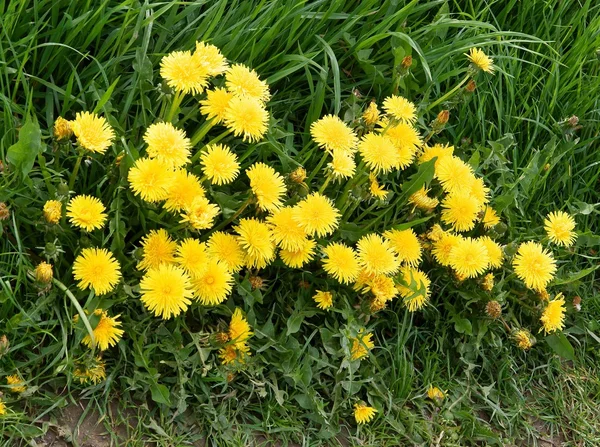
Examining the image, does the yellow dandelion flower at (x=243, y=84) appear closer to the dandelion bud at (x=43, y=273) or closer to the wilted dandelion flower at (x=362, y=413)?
the dandelion bud at (x=43, y=273)

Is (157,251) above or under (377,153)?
under

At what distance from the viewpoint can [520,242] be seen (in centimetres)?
266

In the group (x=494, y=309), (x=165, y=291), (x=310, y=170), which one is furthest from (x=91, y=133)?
(x=494, y=309)

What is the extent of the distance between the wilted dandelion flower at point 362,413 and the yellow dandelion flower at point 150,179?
2.68ft

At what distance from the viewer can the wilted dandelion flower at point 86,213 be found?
76.8 inches

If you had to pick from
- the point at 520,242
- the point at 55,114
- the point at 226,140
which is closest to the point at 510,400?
the point at 520,242

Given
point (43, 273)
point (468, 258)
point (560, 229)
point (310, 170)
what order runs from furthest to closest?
point (560, 229) → point (310, 170) → point (468, 258) → point (43, 273)

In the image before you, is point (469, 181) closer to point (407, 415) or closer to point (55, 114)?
point (407, 415)

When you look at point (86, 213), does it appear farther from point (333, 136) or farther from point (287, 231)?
point (333, 136)

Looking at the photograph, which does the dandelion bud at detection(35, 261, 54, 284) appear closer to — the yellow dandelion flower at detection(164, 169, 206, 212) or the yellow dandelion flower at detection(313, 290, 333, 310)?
the yellow dandelion flower at detection(164, 169, 206, 212)

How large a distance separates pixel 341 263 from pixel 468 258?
410 mm

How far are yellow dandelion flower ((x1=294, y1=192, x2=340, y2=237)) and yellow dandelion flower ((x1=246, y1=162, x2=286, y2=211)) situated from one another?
0.06 metres

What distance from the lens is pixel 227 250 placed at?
207 cm

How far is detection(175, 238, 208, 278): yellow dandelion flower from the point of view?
6.47 feet
